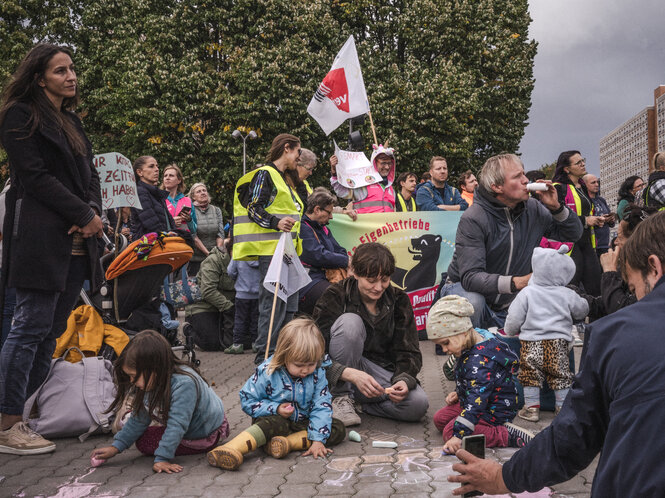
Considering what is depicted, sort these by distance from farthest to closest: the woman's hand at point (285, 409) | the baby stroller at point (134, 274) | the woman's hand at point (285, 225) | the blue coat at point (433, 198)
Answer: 1. the blue coat at point (433, 198)
2. the woman's hand at point (285, 225)
3. the baby stroller at point (134, 274)
4. the woman's hand at point (285, 409)

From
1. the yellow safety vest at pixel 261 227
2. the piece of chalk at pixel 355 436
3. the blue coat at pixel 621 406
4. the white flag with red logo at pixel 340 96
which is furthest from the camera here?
the white flag with red logo at pixel 340 96

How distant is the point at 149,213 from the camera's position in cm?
699

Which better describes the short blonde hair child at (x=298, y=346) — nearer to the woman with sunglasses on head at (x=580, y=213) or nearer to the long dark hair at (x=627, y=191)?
the woman with sunglasses on head at (x=580, y=213)

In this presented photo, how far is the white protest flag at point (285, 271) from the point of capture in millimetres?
5707

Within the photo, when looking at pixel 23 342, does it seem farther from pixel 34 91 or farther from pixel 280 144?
pixel 280 144

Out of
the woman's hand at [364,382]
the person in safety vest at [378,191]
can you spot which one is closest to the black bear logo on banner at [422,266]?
→ the person in safety vest at [378,191]

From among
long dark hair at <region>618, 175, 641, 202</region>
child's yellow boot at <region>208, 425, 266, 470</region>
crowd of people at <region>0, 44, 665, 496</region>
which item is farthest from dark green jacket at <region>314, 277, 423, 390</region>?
long dark hair at <region>618, 175, 641, 202</region>

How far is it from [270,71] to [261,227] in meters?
17.0

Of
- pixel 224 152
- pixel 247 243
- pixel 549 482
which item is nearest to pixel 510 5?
pixel 224 152

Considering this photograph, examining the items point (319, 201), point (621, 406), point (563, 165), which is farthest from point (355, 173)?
point (621, 406)

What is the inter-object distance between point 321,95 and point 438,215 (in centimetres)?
276

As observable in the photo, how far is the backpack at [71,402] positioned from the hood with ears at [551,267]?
3027mm

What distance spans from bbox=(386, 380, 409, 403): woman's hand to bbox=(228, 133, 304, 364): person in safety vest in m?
1.94

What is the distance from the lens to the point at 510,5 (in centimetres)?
2452
